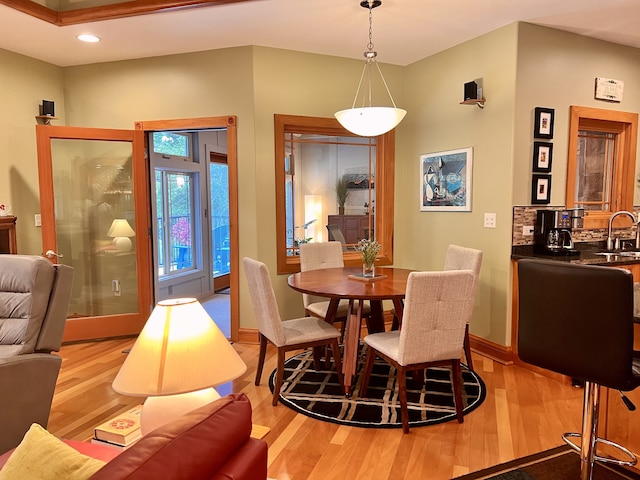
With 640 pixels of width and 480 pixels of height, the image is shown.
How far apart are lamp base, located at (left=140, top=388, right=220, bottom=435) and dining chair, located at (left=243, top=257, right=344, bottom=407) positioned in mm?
1413

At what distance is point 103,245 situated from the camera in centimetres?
457

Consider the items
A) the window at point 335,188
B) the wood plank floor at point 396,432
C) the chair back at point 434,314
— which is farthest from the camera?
the window at point 335,188

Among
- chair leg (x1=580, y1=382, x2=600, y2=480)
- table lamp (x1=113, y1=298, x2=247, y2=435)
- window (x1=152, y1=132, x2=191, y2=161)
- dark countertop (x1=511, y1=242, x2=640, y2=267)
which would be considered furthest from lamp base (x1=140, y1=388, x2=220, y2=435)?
window (x1=152, y1=132, x2=191, y2=161)

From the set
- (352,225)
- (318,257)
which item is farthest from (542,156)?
(318,257)

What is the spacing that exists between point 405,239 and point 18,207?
386 centimetres

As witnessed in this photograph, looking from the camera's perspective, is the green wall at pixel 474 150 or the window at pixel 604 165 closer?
the green wall at pixel 474 150

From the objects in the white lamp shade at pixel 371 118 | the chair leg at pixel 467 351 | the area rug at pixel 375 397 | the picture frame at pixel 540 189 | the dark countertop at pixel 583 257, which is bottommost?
the area rug at pixel 375 397

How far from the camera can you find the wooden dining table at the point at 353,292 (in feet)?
9.52

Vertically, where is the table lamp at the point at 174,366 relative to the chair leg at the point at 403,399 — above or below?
above

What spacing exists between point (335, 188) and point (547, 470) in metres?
3.21

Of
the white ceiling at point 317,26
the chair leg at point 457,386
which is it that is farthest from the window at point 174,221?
the chair leg at point 457,386

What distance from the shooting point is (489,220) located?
12.7ft

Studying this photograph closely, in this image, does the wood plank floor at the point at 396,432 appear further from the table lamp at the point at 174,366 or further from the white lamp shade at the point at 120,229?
the white lamp shade at the point at 120,229

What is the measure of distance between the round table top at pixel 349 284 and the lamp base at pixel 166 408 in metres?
1.56
